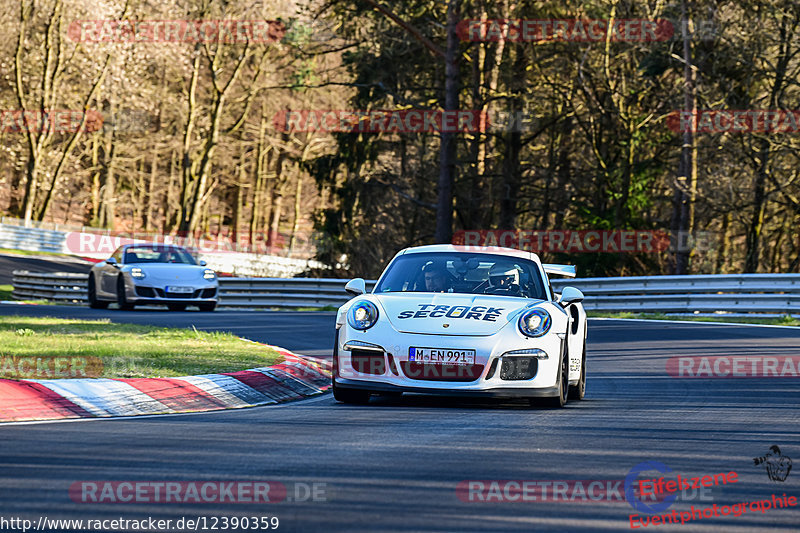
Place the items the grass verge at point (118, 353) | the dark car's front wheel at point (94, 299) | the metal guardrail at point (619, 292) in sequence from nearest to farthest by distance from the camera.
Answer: the grass verge at point (118, 353), the metal guardrail at point (619, 292), the dark car's front wheel at point (94, 299)

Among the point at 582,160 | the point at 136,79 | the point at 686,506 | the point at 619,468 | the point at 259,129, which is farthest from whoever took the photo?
the point at 259,129

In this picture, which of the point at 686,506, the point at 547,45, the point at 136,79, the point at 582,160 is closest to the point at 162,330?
the point at 686,506

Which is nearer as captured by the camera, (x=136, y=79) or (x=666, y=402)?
(x=666, y=402)

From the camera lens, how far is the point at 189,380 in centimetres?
962

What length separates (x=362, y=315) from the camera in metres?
9.10

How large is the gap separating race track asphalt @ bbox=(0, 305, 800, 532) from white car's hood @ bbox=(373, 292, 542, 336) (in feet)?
2.12

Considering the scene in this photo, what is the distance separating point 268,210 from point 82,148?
16855 mm

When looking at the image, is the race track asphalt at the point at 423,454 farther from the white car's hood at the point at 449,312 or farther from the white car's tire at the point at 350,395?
the white car's hood at the point at 449,312

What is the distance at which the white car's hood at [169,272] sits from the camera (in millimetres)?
22500

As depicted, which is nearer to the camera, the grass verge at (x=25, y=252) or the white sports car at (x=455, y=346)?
the white sports car at (x=455, y=346)

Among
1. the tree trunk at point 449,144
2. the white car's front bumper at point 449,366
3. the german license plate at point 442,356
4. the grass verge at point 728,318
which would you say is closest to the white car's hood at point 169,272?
the grass verge at point 728,318

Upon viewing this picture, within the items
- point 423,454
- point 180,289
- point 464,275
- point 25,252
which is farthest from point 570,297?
point 25,252

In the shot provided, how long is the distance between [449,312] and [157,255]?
1560 centimetres

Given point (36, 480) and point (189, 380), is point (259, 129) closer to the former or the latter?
point (189, 380)
